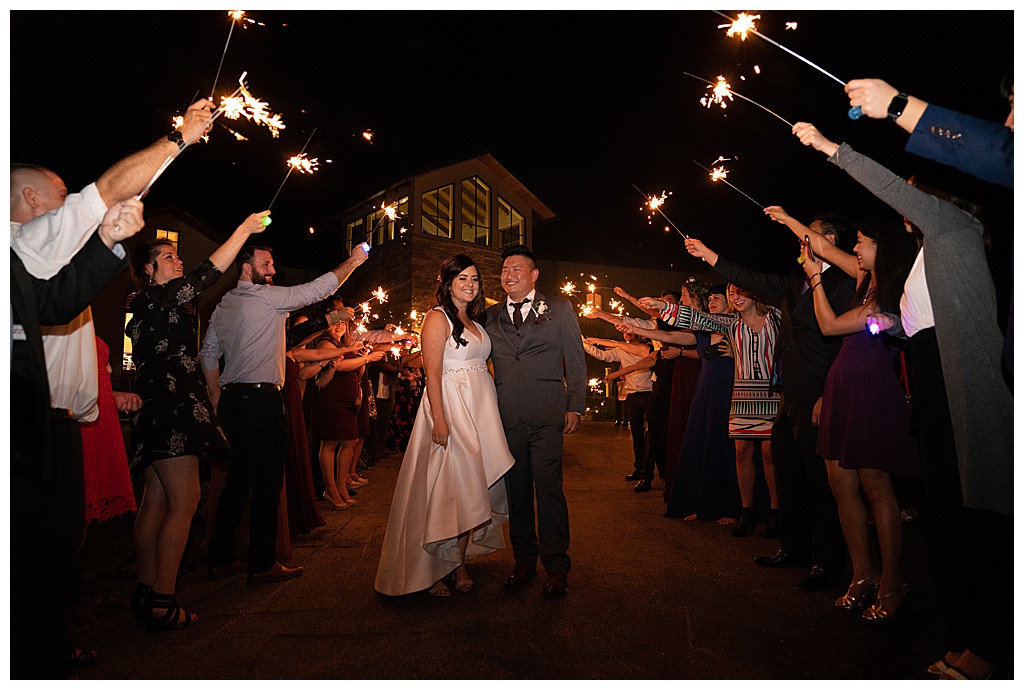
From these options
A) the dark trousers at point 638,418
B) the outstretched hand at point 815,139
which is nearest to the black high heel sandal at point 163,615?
the outstretched hand at point 815,139

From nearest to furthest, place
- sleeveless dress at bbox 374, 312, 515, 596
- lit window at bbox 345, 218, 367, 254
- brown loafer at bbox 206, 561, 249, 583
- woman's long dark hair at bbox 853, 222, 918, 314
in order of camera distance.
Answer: woman's long dark hair at bbox 853, 222, 918, 314, sleeveless dress at bbox 374, 312, 515, 596, brown loafer at bbox 206, 561, 249, 583, lit window at bbox 345, 218, 367, 254

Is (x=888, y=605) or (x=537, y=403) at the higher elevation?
(x=537, y=403)

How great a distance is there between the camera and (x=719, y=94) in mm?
3596

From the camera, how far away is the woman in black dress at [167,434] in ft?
11.0

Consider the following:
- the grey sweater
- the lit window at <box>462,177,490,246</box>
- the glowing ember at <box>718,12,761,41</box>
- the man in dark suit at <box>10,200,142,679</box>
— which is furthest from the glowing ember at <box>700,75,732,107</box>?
the lit window at <box>462,177,490,246</box>

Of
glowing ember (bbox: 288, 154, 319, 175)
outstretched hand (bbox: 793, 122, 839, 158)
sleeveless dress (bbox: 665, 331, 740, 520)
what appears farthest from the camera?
sleeveless dress (bbox: 665, 331, 740, 520)

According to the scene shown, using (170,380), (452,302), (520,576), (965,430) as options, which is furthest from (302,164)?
(965,430)

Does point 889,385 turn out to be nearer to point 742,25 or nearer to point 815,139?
point 815,139

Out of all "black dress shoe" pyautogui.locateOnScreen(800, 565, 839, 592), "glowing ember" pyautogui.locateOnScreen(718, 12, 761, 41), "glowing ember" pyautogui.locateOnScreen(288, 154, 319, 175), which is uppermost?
"glowing ember" pyautogui.locateOnScreen(718, 12, 761, 41)

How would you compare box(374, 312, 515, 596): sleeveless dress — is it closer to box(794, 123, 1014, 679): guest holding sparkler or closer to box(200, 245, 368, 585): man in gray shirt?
box(200, 245, 368, 585): man in gray shirt

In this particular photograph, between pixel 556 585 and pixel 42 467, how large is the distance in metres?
2.83

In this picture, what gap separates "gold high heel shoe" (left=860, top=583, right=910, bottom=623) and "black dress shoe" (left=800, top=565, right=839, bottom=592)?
625 millimetres

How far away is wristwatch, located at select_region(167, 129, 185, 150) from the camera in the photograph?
229cm

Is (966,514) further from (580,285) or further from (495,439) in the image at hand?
(580,285)
